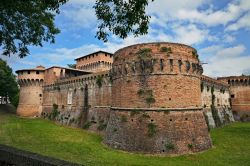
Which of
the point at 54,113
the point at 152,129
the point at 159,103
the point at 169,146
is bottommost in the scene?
the point at 169,146

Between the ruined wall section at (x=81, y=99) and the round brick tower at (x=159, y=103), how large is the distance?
7.85 meters

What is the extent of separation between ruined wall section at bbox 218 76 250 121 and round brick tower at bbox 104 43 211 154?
25.5m

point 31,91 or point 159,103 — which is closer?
point 159,103

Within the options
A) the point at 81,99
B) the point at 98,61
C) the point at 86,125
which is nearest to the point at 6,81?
the point at 98,61

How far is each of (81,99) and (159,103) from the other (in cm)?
1646

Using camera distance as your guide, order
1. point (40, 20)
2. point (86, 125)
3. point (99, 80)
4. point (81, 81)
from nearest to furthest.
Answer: point (40, 20), point (99, 80), point (86, 125), point (81, 81)

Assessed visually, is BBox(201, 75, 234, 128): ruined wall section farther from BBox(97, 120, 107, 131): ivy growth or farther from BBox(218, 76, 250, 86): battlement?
BBox(97, 120, 107, 131): ivy growth

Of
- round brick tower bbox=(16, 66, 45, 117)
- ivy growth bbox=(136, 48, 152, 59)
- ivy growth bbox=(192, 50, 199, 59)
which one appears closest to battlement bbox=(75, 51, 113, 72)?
round brick tower bbox=(16, 66, 45, 117)

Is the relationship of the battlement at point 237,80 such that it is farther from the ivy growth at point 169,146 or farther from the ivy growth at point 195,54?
the ivy growth at point 169,146

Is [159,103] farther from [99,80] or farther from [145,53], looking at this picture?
[99,80]

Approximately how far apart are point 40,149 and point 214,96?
26.4 metres

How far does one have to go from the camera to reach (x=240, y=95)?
138 feet

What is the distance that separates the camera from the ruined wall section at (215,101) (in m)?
31.9

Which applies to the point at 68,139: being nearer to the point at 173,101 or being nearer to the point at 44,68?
the point at 173,101
